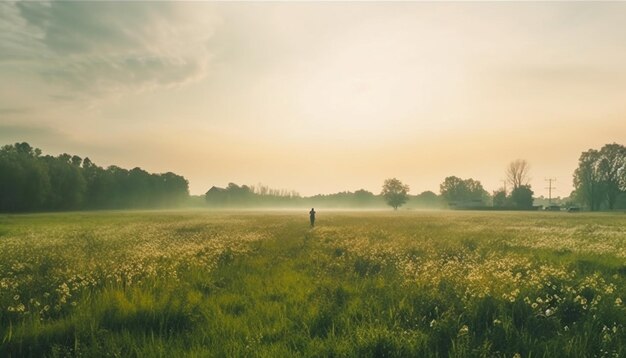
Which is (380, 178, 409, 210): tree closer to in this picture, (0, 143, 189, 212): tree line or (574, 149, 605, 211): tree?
(574, 149, 605, 211): tree

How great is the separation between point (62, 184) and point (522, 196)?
152 metres

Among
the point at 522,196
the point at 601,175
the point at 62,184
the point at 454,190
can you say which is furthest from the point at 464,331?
the point at 454,190

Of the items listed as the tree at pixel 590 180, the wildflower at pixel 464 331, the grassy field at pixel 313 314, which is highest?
the tree at pixel 590 180

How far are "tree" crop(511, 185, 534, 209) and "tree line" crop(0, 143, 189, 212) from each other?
147030mm

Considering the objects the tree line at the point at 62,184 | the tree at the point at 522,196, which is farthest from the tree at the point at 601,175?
the tree line at the point at 62,184

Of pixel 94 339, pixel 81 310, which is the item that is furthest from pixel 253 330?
pixel 81 310

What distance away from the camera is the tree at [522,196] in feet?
410

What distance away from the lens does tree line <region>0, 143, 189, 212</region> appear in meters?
86.1

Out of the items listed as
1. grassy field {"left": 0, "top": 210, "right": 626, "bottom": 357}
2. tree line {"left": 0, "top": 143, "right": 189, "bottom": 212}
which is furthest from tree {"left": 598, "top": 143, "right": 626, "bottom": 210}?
tree line {"left": 0, "top": 143, "right": 189, "bottom": 212}

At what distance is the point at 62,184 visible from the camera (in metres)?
103

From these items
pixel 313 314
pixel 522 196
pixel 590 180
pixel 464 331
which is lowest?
pixel 313 314

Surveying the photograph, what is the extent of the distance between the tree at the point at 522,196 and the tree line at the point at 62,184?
147 meters

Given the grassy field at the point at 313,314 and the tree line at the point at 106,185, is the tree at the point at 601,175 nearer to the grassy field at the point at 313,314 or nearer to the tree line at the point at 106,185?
the tree line at the point at 106,185

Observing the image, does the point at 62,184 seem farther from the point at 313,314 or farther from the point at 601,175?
the point at 601,175
